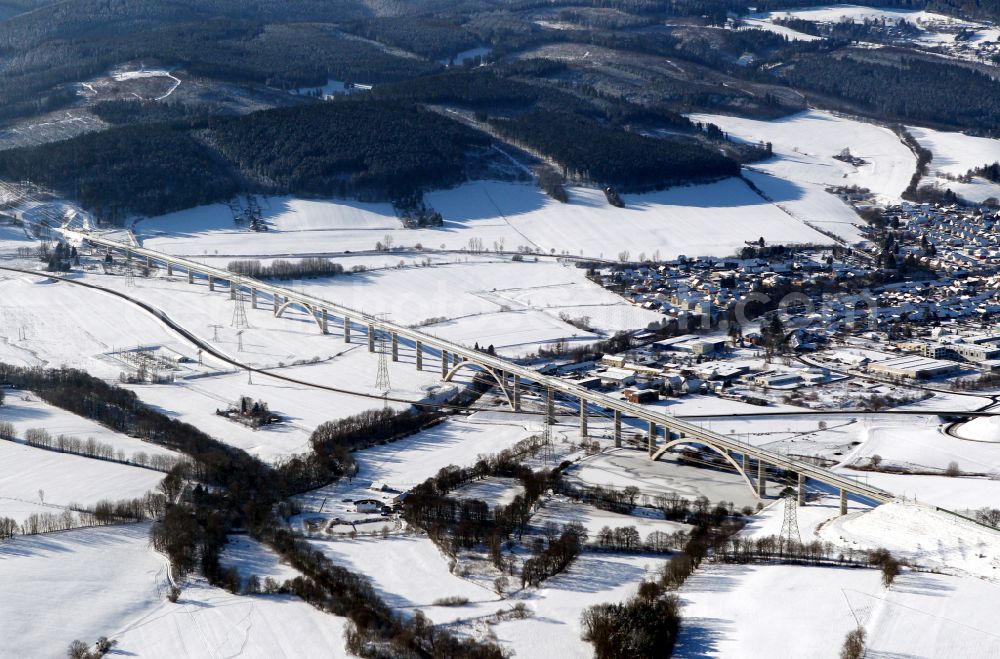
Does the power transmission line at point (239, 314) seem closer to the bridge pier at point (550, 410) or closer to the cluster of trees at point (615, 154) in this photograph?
the bridge pier at point (550, 410)

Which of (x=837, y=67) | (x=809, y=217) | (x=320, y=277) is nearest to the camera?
(x=320, y=277)

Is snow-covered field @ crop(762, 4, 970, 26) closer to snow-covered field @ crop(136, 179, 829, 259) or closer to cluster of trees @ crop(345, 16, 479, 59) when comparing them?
cluster of trees @ crop(345, 16, 479, 59)

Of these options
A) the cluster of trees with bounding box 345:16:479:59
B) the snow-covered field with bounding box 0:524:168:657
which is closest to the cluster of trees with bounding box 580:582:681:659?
the snow-covered field with bounding box 0:524:168:657

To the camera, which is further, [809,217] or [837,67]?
[837,67]

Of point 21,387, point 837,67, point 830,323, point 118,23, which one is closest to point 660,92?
point 837,67

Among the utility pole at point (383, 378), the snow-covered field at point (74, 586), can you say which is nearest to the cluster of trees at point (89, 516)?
the snow-covered field at point (74, 586)

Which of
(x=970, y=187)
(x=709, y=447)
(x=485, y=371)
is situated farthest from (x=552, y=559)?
(x=970, y=187)

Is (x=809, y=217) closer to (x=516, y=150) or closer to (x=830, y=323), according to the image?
(x=516, y=150)
